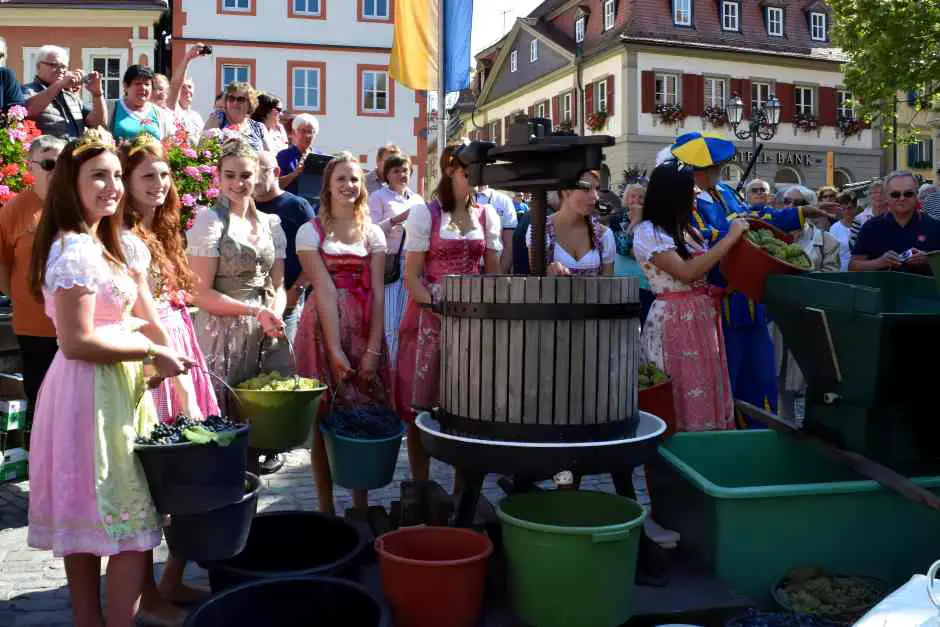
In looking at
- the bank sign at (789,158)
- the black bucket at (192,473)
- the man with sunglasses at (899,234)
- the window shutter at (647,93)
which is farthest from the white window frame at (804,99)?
the black bucket at (192,473)

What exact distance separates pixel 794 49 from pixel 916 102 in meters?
18.4

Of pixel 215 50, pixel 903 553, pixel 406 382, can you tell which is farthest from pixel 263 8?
pixel 903 553

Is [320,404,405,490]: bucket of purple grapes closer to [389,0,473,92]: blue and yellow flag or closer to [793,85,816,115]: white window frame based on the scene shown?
[389,0,473,92]: blue and yellow flag

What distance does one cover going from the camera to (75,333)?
9.80 feet

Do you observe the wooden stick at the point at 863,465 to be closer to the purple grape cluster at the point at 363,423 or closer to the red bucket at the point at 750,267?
the red bucket at the point at 750,267

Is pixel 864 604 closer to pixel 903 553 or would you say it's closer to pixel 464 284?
pixel 903 553

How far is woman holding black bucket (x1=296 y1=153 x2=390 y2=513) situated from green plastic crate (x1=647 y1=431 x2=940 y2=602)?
1.61 m

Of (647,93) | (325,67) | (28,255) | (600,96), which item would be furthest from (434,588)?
(600,96)

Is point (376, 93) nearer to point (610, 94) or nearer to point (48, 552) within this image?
point (610, 94)

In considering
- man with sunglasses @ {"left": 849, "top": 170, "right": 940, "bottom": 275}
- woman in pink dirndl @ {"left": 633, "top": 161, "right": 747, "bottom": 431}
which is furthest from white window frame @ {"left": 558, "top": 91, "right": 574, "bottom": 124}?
woman in pink dirndl @ {"left": 633, "top": 161, "right": 747, "bottom": 431}

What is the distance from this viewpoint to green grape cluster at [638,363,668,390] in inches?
181

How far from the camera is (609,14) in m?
37.5

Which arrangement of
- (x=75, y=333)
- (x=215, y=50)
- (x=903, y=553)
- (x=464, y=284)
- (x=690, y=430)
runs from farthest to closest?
1. (x=215, y=50)
2. (x=690, y=430)
3. (x=903, y=553)
4. (x=464, y=284)
5. (x=75, y=333)

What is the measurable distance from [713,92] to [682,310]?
33.2 meters
